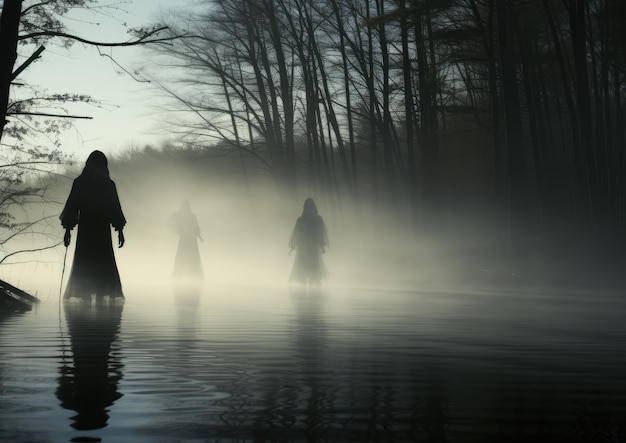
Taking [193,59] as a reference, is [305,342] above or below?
below

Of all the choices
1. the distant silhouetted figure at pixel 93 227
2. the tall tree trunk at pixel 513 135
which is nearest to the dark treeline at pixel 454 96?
the tall tree trunk at pixel 513 135

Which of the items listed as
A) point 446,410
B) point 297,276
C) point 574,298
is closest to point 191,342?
point 446,410

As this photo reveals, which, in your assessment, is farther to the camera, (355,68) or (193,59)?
(193,59)

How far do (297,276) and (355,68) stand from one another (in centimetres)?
1122

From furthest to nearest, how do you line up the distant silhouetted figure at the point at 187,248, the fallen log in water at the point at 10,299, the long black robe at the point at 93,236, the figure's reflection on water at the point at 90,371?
the distant silhouetted figure at the point at 187,248 < the long black robe at the point at 93,236 < the fallen log in water at the point at 10,299 < the figure's reflection on water at the point at 90,371

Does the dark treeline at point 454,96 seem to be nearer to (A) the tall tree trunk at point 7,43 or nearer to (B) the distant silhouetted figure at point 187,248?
(B) the distant silhouetted figure at point 187,248

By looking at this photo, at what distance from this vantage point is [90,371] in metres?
6.99

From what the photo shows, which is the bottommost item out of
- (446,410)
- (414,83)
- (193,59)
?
(446,410)

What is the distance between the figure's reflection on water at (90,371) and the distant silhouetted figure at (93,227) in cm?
272

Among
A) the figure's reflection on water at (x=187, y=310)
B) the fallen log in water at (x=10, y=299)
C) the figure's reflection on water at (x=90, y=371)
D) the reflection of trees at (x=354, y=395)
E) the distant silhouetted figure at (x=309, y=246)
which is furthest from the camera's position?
the distant silhouetted figure at (x=309, y=246)

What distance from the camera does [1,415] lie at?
4.85 metres

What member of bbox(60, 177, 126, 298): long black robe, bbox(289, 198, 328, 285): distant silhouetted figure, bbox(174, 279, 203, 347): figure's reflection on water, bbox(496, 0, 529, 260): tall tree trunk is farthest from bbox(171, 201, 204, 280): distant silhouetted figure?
bbox(60, 177, 126, 298): long black robe

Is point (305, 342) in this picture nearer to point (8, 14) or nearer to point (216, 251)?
point (8, 14)

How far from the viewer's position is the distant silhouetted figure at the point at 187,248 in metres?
30.1
